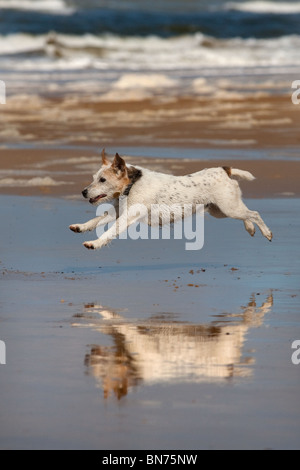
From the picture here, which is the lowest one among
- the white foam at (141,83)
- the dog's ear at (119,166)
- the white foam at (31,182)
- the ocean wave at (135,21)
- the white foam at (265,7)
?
the dog's ear at (119,166)

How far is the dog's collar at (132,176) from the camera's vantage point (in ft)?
31.0

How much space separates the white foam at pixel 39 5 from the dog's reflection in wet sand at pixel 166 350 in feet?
175

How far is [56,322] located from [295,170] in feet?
25.4

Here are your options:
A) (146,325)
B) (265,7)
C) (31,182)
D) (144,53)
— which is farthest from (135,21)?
(146,325)

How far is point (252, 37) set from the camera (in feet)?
188

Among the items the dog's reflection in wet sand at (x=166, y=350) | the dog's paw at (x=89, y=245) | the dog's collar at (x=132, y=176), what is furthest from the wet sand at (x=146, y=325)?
the dog's collar at (x=132, y=176)

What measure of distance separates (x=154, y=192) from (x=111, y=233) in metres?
0.58

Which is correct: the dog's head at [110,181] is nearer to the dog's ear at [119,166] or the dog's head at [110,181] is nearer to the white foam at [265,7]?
the dog's ear at [119,166]

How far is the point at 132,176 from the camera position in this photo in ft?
31.1

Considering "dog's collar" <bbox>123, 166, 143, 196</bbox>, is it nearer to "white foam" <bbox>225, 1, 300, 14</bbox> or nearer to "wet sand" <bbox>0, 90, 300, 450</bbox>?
"wet sand" <bbox>0, 90, 300, 450</bbox>

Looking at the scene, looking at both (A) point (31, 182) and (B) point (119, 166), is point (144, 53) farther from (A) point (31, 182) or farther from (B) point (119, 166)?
(B) point (119, 166)

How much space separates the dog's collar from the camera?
31.0ft

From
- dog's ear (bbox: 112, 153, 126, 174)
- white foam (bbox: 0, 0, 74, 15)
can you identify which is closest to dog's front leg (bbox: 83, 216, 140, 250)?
dog's ear (bbox: 112, 153, 126, 174)
